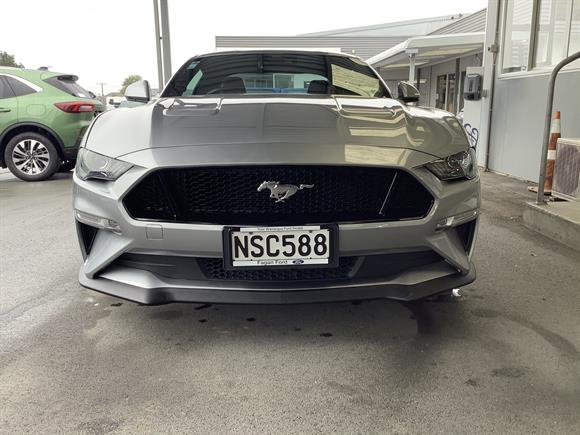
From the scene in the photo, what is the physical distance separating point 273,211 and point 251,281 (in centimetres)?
29

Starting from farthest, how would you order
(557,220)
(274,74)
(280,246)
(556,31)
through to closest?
(556,31) → (557,220) → (274,74) → (280,246)

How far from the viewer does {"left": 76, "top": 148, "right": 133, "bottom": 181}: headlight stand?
2.04 meters

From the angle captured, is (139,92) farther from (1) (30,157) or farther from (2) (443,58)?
(2) (443,58)

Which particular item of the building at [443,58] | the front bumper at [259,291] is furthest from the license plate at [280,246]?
the building at [443,58]

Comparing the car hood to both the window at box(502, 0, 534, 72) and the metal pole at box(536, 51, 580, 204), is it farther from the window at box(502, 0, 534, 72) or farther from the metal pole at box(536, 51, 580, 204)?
the window at box(502, 0, 534, 72)

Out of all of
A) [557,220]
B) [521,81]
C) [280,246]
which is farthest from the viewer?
[521,81]

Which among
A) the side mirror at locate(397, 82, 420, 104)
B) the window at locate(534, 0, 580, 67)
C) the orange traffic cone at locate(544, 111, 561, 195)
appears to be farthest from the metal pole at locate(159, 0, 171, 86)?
the side mirror at locate(397, 82, 420, 104)

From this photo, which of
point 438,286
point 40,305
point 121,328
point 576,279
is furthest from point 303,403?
point 576,279

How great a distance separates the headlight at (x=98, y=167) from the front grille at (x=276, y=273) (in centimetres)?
48

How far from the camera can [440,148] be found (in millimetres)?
2129

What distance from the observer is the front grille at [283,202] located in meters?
1.99

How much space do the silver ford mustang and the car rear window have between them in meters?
5.87

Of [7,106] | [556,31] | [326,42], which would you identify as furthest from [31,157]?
[326,42]

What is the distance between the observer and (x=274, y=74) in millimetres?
3547
